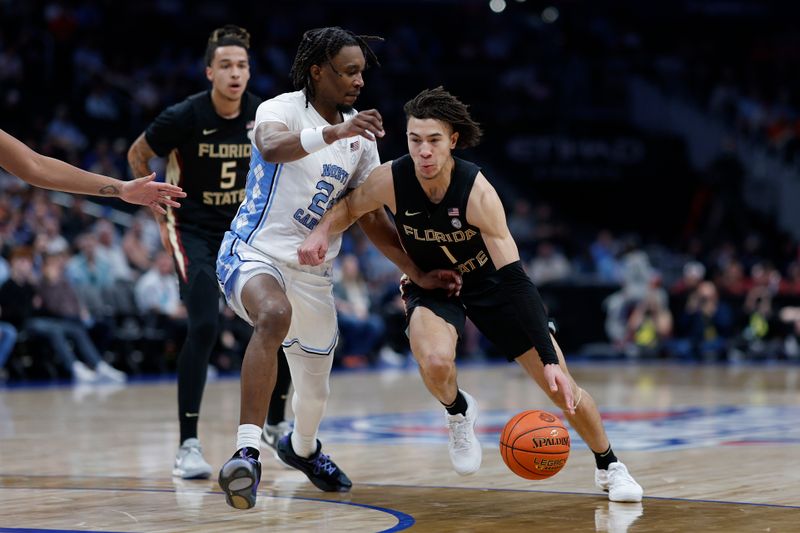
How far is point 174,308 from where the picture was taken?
14383 mm

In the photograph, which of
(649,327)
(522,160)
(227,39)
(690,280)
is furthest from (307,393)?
(522,160)

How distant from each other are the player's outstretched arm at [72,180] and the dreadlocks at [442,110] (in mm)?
1354

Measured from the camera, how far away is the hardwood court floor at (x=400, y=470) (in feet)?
16.8

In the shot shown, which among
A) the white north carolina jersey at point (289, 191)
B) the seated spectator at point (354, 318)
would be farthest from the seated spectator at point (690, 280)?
the white north carolina jersey at point (289, 191)

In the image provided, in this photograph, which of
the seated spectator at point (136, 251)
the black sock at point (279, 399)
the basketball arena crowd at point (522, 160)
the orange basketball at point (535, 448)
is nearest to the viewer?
the orange basketball at point (535, 448)

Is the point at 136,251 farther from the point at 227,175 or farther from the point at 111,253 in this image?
the point at 227,175

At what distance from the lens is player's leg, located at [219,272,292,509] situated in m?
4.93

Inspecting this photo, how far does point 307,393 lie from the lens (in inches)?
247

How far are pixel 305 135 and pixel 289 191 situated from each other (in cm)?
54

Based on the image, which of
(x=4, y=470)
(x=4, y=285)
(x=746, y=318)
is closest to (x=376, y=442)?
(x=4, y=470)

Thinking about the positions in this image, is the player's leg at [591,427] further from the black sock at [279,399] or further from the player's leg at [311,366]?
the black sock at [279,399]

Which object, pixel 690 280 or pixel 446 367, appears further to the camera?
pixel 690 280

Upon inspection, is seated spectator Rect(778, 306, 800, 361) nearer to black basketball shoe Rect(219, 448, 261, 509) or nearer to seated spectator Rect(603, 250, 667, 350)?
seated spectator Rect(603, 250, 667, 350)

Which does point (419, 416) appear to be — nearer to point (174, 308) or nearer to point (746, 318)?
point (174, 308)
